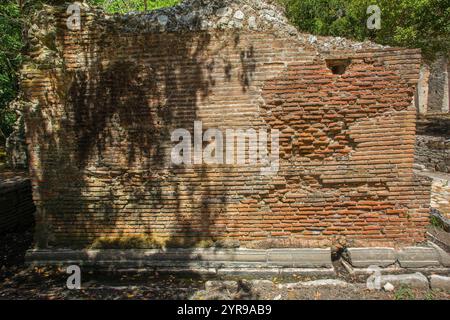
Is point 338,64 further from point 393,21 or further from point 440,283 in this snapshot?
point 393,21

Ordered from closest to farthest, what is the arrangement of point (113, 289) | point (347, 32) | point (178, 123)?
Result: point (113, 289) → point (178, 123) → point (347, 32)

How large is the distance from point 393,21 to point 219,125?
10835 mm

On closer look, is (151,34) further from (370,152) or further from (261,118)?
(370,152)

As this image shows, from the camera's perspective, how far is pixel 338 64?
464cm

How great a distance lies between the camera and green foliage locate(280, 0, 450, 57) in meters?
11.6

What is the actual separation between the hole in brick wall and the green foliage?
23.2 ft

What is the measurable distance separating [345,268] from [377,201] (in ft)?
3.51

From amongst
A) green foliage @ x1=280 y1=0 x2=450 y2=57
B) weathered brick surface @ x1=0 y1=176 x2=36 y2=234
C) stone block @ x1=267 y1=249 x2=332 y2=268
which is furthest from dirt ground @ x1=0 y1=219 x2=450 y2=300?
green foliage @ x1=280 y1=0 x2=450 y2=57

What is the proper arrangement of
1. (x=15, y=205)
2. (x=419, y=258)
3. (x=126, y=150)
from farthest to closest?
1. (x=15, y=205)
2. (x=126, y=150)
3. (x=419, y=258)

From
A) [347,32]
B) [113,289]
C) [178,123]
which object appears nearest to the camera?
[113,289]

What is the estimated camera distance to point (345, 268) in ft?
15.5

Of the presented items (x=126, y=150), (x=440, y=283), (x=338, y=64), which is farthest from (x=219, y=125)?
(x=440, y=283)

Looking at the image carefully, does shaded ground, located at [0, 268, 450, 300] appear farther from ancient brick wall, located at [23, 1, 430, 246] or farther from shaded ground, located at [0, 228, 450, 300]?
ancient brick wall, located at [23, 1, 430, 246]

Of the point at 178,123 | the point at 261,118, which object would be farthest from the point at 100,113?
the point at 261,118
